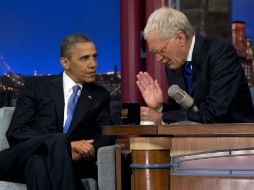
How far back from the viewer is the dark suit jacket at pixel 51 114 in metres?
2.99

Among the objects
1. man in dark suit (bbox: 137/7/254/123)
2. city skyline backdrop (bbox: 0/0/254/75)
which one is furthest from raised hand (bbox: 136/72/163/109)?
city skyline backdrop (bbox: 0/0/254/75)

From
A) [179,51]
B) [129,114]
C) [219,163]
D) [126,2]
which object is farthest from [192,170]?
[126,2]

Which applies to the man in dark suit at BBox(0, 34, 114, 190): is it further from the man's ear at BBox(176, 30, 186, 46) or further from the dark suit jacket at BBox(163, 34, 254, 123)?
the man's ear at BBox(176, 30, 186, 46)

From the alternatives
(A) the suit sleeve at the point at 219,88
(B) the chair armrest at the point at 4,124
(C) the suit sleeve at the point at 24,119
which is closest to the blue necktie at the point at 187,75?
(A) the suit sleeve at the point at 219,88

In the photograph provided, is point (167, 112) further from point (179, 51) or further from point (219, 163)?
point (219, 163)

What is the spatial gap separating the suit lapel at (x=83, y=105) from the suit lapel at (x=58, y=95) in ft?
0.25

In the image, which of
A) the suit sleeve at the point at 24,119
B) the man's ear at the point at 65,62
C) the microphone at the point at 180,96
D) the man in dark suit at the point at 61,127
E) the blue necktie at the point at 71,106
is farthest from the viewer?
the man's ear at the point at 65,62

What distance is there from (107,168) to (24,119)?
23.3 inches

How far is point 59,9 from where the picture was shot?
5.00 m

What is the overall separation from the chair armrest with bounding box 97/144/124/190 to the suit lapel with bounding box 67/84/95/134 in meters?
0.41

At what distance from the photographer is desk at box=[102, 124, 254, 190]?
7.24 feet

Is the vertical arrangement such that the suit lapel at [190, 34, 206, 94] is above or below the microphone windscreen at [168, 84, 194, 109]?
above

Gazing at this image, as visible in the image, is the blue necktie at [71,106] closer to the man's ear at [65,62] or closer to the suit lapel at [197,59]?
the man's ear at [65,62]

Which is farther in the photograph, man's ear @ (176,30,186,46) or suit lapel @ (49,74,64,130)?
suit lapel @ (49,74,64,130)
